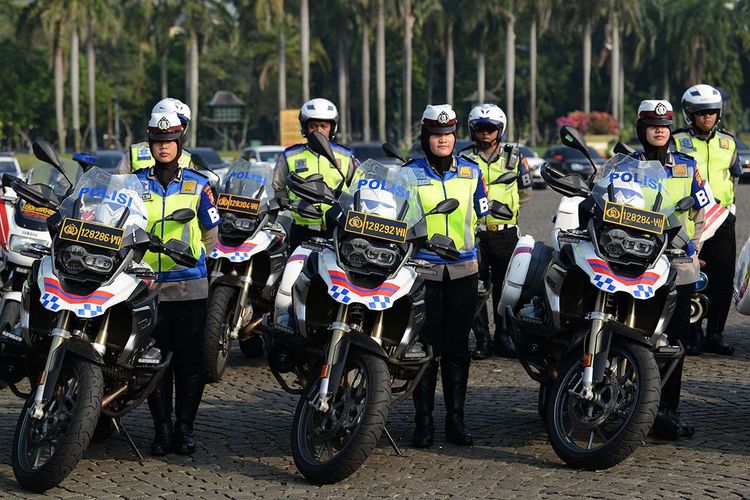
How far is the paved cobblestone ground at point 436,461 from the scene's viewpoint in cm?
675

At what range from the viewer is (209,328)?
9.66 meters

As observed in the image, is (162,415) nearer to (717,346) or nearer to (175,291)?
(175,291)

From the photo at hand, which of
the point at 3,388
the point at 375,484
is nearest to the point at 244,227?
the point at 3,388

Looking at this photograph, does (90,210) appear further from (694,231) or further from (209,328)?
(694,231)

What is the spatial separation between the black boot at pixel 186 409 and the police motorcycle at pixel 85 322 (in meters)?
0.26

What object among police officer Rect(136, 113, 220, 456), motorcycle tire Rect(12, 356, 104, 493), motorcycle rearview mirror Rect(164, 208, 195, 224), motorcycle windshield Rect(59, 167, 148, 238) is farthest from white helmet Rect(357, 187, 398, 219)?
motorcycle tire Rect(12, 356, 104, 493)

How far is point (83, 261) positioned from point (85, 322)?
30cm

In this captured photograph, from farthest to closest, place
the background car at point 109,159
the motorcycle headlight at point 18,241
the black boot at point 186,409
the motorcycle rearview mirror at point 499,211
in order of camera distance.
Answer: the background car at point 109,159
the motorcycle headlight at point 18,241
the motorcycle rearview mirror at point 499,211
the black boot at point 186,409

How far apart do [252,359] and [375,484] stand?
4.27 m

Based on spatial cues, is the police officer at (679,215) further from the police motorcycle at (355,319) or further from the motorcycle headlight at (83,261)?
the motorcycle headlight at (83,261)

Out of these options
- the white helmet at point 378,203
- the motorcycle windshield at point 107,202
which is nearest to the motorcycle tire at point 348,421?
the white helmet at point 378,203

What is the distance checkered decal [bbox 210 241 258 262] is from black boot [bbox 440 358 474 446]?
2.55m

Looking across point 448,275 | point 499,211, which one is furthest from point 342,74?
A: point 448,275

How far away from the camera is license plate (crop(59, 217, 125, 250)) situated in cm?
689
